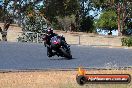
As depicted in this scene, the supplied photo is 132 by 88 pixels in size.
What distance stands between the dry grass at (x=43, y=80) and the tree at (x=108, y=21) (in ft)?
218

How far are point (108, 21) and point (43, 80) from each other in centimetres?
7157

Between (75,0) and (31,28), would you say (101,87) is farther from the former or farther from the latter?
(75,0)

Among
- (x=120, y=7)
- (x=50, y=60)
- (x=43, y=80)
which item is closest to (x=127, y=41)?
(x=120, y=7)

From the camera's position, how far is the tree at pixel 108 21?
281ft

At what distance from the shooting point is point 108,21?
8769 cm

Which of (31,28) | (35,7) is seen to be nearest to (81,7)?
(35,7)

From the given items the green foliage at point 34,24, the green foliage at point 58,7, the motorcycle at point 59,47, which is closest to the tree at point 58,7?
the green foliage at point 58,7

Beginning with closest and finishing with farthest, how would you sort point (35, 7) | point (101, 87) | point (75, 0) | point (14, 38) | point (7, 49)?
point (101, 87), point (7, 49), point (14, 38), point (35, 7), point (75, 0)

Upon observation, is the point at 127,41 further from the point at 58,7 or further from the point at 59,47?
the point at 58,7

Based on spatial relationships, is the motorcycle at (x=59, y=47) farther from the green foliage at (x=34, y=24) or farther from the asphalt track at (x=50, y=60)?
the green foliage at (x=34, y=24)

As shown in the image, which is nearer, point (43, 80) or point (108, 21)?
point (43, 80)

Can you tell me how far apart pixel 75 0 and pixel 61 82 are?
50524mm

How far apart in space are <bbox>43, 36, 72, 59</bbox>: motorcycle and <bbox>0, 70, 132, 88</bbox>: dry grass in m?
5.44

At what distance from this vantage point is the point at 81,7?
75.9 m
